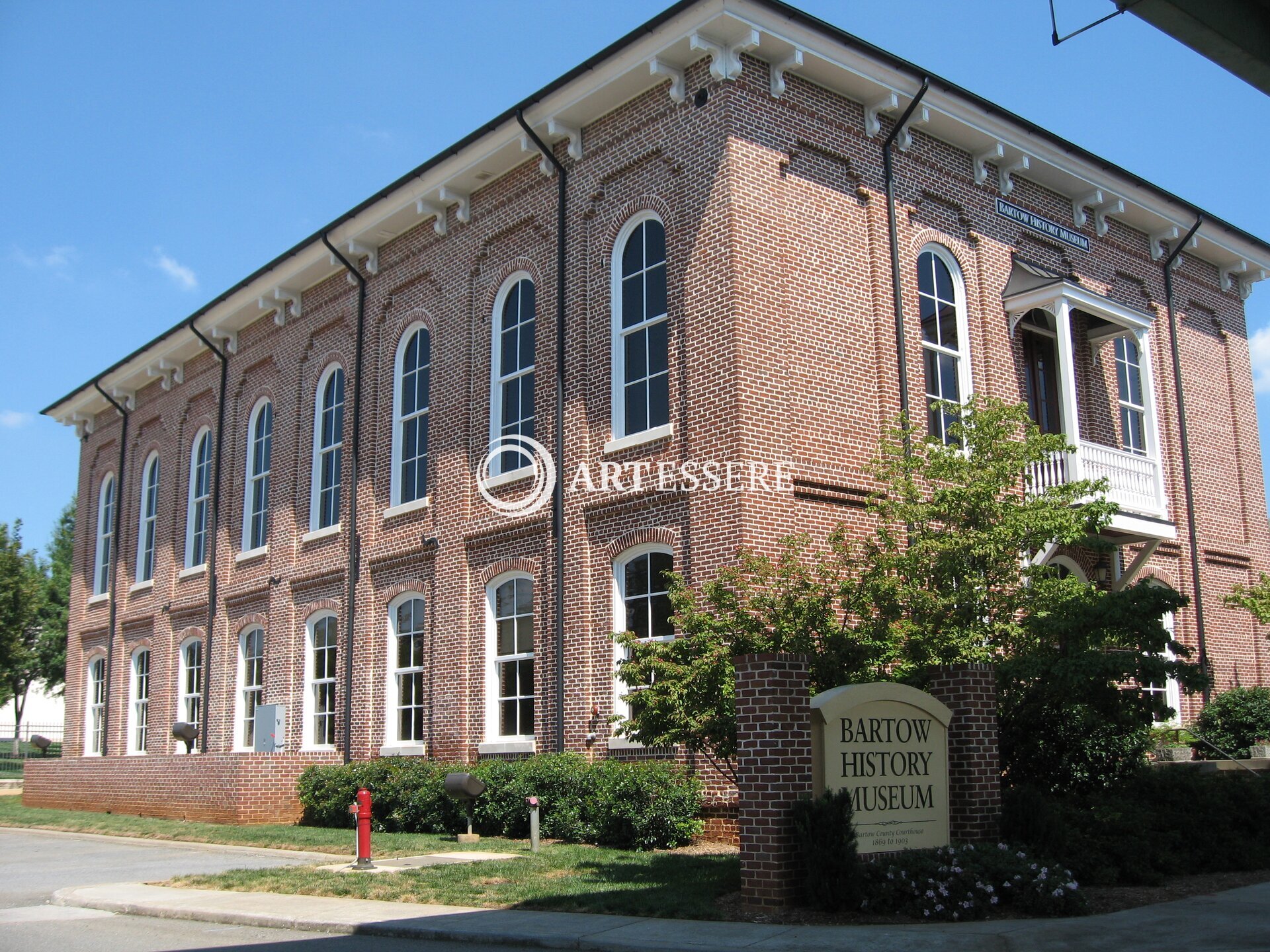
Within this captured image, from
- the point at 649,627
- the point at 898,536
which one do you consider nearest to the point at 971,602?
the point at 898,536

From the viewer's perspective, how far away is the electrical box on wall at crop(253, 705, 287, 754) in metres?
23.3

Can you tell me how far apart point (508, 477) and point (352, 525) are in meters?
5.25

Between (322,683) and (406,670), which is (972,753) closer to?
(406,670)

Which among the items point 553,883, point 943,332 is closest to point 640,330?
point 943,332

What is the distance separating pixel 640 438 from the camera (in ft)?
58.3

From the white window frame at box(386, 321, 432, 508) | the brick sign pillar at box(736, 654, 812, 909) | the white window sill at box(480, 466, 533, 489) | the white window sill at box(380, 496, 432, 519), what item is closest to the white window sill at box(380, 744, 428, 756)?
the white window sill at box(380, 496, 432, 519)

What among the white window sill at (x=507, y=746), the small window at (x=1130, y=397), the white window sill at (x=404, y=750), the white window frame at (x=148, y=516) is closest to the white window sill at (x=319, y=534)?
the white window sill at (x=404, y=750)

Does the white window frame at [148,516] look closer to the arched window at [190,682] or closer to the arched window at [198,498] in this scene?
the arched window at [198,498]

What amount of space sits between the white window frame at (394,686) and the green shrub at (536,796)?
0.99 metres

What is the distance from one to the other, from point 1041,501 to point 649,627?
581 cm

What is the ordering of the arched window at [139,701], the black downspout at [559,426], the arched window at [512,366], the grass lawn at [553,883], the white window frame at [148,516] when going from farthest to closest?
the white window frame at [148,516]
the arched window at [139,701]
the arched window at [512,366]
the black downspout at [559,426]
the grass lawn at [553,883]

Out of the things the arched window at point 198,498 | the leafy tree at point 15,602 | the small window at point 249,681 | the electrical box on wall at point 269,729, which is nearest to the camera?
the electrical box on wall at point 269,729

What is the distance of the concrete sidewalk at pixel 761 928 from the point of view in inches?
348

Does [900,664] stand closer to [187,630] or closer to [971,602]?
[971,602]
